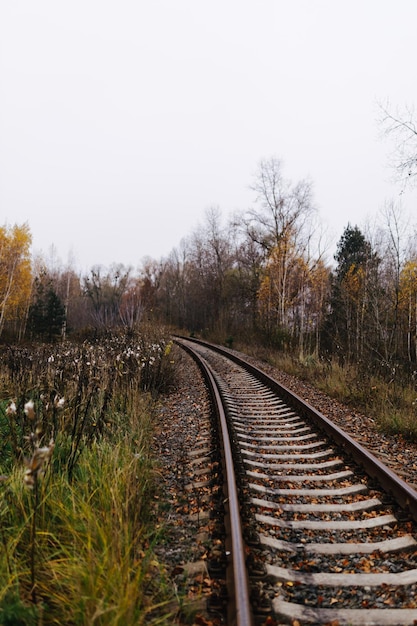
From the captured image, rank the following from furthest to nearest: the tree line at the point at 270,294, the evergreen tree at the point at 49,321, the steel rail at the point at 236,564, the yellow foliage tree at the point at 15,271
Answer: the yellow foliage tree at the point at 15,271, the evergreen tree at the point at 49,321, the tree line at the point at 270,294, the steel rail at the point at 236,564

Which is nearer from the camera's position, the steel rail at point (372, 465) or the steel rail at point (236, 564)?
the steel rail at point (236, 564)

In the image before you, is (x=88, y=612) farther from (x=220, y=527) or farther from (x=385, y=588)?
(x=385, y=588)

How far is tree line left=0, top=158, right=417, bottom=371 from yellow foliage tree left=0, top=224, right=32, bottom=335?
8cm

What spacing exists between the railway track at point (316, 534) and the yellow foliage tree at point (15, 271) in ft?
99.5

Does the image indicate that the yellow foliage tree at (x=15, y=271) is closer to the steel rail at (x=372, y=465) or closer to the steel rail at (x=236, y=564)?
the steel rail at (x=372, y=465)

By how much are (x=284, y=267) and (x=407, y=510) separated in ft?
70.4

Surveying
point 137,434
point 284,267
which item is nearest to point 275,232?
point 284,267

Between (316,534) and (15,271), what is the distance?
34.4 m

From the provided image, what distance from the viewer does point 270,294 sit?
1091 inches

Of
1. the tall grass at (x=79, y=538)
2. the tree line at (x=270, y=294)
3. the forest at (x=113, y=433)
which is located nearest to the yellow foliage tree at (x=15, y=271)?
the tree line at (x=270, y=294)

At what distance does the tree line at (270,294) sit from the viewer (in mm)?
17203

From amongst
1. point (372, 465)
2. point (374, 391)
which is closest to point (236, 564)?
point (372, 465)

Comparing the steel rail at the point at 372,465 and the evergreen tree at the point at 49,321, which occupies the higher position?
the evergreen tree at the point at 49,321

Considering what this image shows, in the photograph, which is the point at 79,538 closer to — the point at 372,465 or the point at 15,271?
the point at 372,465
